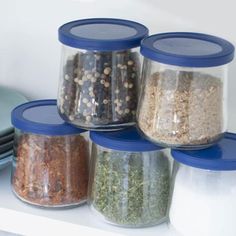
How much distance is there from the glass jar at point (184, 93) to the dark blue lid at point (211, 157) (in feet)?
0.03

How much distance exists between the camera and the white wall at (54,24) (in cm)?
75

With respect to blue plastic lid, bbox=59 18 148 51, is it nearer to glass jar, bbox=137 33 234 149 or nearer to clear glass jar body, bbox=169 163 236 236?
glass jar, bbox=137 33 234 149

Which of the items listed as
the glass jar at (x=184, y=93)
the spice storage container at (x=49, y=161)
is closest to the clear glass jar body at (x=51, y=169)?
the spice storage container at (x=49, y=161)

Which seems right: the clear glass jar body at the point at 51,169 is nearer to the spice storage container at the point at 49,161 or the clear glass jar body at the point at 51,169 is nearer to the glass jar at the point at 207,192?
the spice storage container at the point at 49,161

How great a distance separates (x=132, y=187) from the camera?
0.69 meters

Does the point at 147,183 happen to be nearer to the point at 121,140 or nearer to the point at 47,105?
the point at 121,140

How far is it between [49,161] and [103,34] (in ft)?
0.48

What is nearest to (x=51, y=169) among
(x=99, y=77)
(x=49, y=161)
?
(x=49, y=161)

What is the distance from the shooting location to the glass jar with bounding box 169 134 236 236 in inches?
25.7

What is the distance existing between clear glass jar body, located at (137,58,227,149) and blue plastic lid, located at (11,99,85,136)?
0.33 ft

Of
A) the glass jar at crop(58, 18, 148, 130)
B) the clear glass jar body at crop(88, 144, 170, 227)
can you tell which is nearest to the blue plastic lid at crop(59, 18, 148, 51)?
the glass jar at crop(58, 18, 148, 130)

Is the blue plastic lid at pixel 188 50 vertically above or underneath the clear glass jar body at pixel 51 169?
above

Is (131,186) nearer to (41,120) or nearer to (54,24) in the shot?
(41,120)

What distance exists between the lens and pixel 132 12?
79 centimetres
